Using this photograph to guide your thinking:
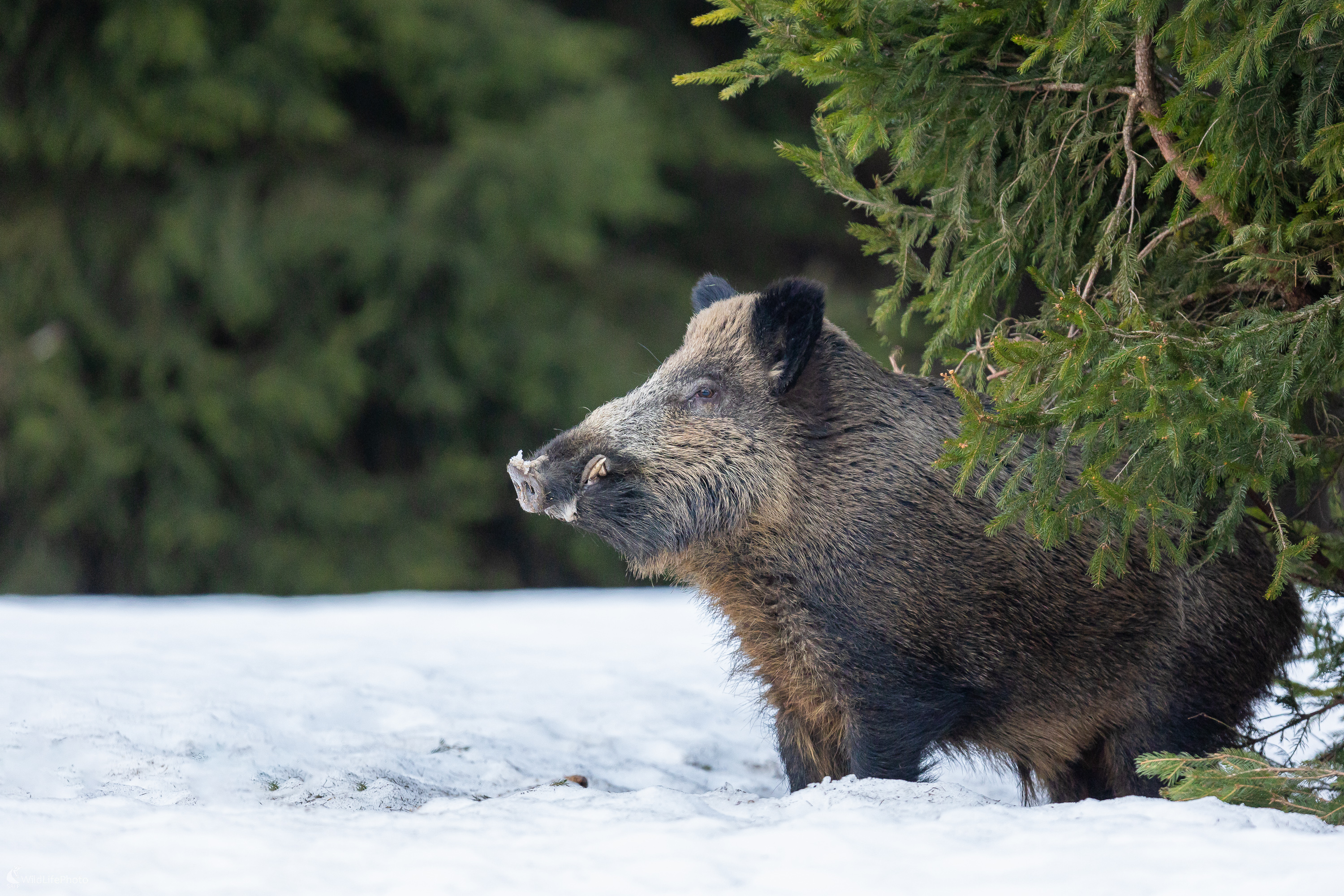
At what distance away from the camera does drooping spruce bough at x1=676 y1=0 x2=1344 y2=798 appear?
3078mm

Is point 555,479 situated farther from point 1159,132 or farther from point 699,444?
point 1159,132

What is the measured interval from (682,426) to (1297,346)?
1.70 meters

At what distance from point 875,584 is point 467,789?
55.1 inches

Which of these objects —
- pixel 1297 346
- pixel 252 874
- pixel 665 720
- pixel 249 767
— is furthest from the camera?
pixel 665 720

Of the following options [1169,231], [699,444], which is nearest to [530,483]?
[699,444]

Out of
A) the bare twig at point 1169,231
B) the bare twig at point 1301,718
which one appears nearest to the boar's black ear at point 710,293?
the bare twig at point 1169,231

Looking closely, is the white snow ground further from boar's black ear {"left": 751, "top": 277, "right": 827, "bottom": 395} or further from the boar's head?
boar's black ear {"left": 751, "top": 277, "right": 827, "bottom": 395}

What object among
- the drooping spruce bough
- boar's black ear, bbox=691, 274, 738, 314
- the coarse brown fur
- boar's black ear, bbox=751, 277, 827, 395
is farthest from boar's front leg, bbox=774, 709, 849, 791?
boar's black ear, bbox=691, 274, 738, 314

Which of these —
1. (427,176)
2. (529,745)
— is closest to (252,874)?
(529,745)

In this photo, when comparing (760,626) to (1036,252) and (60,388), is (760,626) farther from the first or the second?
(60,388)

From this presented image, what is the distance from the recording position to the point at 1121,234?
4.04 meters

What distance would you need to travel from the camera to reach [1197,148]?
11.5ft

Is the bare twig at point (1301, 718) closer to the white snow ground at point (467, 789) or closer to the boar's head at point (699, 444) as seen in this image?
the white snow ground at point (467, 789)

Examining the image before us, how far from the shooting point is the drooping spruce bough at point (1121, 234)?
308 centimetres
